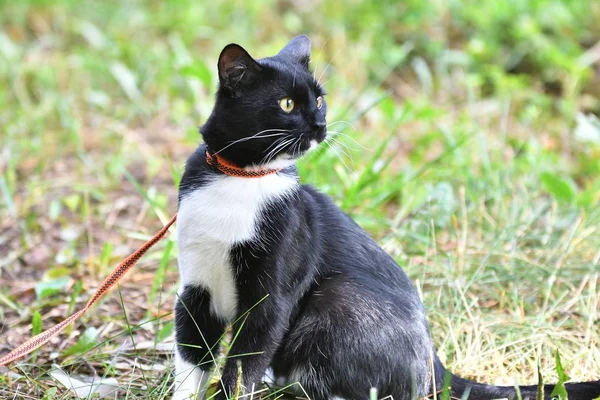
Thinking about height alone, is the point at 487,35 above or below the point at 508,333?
above

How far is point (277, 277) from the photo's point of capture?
7.33ft

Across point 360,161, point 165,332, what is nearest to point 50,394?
point 165,332

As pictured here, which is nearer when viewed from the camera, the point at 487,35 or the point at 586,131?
the point at 586,131

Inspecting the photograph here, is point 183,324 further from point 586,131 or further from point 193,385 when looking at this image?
point 586,131

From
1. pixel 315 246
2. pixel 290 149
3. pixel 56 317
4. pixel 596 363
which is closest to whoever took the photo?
pixel 290 149

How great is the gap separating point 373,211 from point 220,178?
145cm

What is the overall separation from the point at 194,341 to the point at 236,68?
842mm

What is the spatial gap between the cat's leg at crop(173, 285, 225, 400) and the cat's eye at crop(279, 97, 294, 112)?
601mm

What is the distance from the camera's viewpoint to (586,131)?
371 centimetres

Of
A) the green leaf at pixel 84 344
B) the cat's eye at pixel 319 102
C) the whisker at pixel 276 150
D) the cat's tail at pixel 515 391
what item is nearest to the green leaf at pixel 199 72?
the green leaf at pixel 84 344

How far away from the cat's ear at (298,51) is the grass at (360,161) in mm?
244

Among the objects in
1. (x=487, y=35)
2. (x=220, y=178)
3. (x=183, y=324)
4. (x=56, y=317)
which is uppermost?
(x=487, y=35)

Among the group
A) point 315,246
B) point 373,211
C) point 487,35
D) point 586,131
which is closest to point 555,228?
point 586,131

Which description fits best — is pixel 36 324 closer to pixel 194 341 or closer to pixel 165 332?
pixel 165 332
